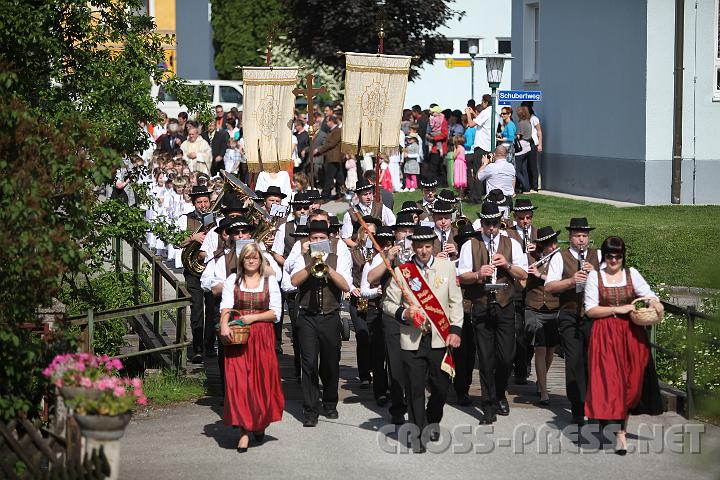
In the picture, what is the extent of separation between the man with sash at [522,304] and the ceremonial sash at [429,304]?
2324 mm

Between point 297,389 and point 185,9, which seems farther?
point 185,9

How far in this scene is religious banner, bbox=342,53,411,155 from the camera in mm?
18078

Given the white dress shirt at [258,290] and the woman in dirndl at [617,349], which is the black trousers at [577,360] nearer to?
the woman in dirndl at [617,349]

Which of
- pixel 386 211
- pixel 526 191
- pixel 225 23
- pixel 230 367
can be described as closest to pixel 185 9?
pixel 225 23

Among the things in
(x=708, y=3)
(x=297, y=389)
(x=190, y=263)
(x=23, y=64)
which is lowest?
(x=297, y=389)

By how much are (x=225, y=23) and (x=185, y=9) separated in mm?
1639

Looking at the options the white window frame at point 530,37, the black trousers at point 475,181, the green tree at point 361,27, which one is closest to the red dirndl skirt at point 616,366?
the black trousers at point 475,181

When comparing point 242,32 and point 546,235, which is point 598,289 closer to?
point 546,235

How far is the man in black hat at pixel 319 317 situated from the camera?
39.8 feet

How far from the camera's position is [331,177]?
2994 cm

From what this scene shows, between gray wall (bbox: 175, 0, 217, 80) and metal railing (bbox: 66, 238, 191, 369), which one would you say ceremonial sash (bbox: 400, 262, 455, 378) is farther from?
gray wall (bbox: 175, 0, 217, 80)

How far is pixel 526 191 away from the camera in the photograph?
28391mm

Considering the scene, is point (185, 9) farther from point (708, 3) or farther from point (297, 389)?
point (297, 389)

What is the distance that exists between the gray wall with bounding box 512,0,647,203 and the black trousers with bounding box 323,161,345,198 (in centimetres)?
471
